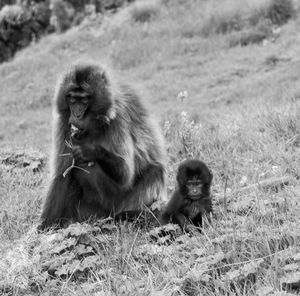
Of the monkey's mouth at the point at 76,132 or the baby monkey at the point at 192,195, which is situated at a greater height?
the monkey's mouth at the point at 76,132

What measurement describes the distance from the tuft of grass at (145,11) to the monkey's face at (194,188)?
1177 cm

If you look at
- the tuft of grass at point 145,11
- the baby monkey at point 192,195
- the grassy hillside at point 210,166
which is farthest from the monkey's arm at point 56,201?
the tuft of grass at point 145,11

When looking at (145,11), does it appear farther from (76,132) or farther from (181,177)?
(181,177)

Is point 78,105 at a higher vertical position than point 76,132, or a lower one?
higher

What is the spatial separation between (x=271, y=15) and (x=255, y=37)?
739 mm

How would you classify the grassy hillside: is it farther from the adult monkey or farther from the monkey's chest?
the adult monkey

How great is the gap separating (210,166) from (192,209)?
4.71 feet

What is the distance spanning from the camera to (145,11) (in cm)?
1599

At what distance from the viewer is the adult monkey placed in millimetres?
4781

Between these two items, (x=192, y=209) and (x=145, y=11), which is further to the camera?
(x=145, y=11)

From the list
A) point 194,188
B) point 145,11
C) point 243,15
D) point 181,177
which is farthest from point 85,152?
point 145,11

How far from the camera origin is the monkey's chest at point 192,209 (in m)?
4.52

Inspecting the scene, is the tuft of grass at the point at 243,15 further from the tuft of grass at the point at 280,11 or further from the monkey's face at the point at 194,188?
the monkey's face at the point at 194,188

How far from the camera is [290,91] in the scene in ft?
28.9
